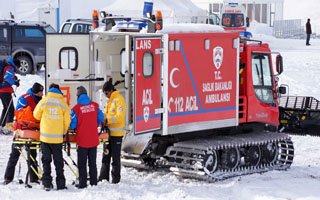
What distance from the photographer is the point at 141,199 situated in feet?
36.3

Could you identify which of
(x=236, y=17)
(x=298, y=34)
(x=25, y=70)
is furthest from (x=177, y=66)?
(x=298, y=34)

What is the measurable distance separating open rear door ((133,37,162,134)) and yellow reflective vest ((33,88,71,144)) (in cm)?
116

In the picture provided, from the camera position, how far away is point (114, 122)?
12.1m

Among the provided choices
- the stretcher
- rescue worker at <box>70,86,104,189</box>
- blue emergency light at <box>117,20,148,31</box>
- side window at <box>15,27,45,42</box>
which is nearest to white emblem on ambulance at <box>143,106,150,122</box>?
rescue worker at <box>70,86,104,189</box>

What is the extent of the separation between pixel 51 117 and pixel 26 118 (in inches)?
23.8

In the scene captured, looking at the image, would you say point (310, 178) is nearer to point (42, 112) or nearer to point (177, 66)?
point (177, 66)

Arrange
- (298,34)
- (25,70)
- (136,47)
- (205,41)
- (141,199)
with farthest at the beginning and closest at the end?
(298,34) → (25,70) → (205,41) → (136,47) → (141,199)

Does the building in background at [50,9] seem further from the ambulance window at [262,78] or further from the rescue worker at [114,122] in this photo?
the rescue worker at [114,122]

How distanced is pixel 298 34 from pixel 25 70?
28721 mm

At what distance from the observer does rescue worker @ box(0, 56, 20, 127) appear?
661 inches

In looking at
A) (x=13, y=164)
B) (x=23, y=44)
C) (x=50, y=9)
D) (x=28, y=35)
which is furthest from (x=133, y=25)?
(x=50, y=9)

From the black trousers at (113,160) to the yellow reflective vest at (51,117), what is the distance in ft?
3.45

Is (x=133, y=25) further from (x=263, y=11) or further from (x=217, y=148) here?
(x=263, y=11)

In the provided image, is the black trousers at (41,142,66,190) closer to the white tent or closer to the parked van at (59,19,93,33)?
the parked van at (59,19,93,33)
